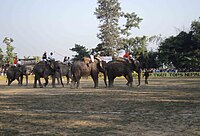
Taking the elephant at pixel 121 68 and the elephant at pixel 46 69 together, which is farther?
the elephant at pixel 46 69

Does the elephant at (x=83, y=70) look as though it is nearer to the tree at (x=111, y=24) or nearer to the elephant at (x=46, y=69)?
the elephant at (x=46, y=69)

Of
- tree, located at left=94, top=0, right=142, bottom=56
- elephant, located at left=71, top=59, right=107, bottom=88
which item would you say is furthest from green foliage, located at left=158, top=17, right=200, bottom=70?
elephant, located at left=71, top=59, right=107, bottom=88

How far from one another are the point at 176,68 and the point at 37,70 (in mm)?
49128

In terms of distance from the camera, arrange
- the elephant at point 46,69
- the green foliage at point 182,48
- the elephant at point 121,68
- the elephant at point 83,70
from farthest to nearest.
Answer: the green foliage at point 182,48
the elephant at point 46,69
the elephant at point 121,68
the elephant at point 83,70

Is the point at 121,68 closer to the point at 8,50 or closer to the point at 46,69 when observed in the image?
the point at 46,69

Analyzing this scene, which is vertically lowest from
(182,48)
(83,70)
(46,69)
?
(83,70)

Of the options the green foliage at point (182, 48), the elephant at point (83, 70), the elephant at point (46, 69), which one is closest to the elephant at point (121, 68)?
the elephant at point (83, 70)

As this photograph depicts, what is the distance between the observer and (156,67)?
275ft

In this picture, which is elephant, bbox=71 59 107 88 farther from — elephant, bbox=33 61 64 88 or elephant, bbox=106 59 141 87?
elephant, bbox=33 61 64 88

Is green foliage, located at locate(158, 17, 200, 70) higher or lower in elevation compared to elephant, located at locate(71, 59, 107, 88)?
higher

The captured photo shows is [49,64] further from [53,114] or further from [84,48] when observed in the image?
[84,48]

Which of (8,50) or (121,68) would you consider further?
(8,50)

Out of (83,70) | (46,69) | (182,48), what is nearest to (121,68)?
(83,70)

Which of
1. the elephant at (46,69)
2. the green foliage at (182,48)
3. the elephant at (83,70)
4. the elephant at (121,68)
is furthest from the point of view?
the green foliage at (182,48)
